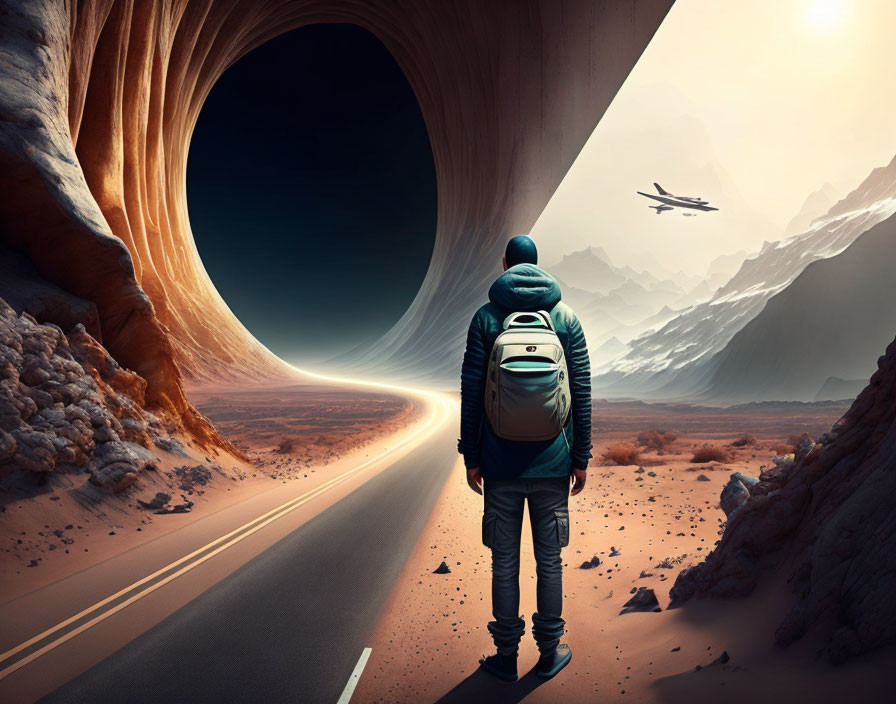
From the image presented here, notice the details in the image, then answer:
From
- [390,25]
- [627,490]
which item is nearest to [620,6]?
[390,25]

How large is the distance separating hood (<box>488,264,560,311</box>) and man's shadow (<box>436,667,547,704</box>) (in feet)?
8.09

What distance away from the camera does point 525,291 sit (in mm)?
3420

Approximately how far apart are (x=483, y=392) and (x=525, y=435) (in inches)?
15.4

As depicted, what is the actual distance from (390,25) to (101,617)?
60697 mm

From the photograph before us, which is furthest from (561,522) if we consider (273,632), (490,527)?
(273,632)

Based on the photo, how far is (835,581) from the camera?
2.71m

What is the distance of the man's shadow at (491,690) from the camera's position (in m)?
3.35

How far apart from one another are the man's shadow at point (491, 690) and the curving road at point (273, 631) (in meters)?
0.78

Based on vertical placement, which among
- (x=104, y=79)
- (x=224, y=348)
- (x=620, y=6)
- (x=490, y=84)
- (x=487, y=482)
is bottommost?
(x=487, y=482)

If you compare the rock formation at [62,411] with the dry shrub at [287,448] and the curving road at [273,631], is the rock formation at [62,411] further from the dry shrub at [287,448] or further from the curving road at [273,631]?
the dry shrub at [287,448]

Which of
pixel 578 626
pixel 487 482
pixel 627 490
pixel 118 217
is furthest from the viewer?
pixel 118 217

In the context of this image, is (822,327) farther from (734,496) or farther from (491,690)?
(491,690)

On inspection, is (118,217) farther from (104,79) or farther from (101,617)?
(101,617)

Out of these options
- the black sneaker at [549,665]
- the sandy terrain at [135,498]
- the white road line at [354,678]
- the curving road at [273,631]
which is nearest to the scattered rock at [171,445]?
the sandy terrain at [135,498]
